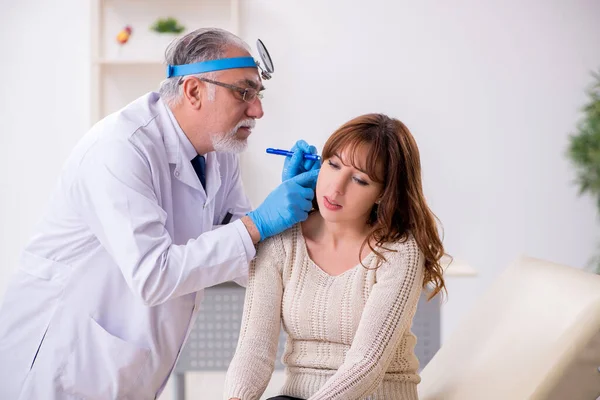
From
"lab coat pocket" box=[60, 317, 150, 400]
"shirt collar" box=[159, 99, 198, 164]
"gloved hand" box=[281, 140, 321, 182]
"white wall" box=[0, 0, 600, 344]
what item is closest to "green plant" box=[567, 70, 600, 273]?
"white wall" box=[0, 0, 600, 344]

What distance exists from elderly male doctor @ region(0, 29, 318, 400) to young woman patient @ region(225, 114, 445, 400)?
87 mm

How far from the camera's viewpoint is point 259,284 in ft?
5.50

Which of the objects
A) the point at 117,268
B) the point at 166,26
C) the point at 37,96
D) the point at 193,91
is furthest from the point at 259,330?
the point at 37,96

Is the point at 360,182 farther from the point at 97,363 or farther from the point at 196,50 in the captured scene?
the point at 97,363

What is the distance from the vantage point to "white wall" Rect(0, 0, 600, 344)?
3764 millimetres

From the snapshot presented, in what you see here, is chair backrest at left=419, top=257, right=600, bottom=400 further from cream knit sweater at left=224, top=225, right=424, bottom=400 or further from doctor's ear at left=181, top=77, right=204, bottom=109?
doctor's ear at left=181, top=77, right=204, bottom=109

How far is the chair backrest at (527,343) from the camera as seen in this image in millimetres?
1414

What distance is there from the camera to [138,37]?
370 cm

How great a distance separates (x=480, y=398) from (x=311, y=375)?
0.36 meters

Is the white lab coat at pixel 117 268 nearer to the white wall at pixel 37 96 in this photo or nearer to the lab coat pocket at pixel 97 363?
the lab coat pocket at pixel 97 363

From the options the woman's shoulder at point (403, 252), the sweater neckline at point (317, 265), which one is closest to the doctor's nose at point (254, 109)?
the sweater neckline at point (317, 265)

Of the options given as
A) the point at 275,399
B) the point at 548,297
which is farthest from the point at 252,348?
the point at 548,297

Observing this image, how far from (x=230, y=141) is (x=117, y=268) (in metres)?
0.40

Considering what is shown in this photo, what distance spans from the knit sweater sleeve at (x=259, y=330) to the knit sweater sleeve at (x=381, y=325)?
0.17 meters
